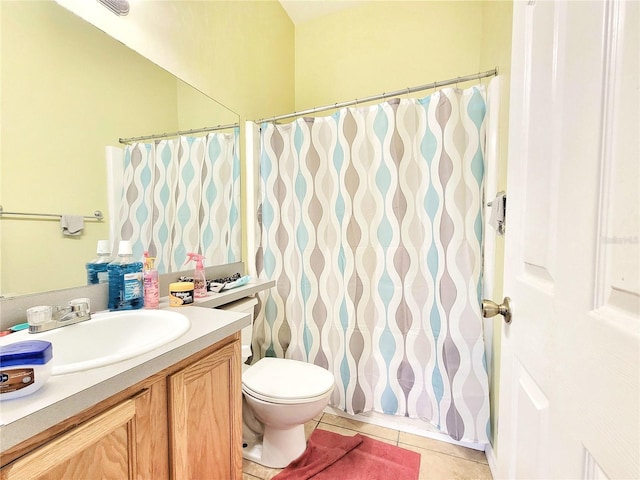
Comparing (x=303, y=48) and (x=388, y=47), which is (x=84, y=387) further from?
(x=303, y=48)

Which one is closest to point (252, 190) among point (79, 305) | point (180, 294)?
point (180, 294)

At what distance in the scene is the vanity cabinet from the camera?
459mm

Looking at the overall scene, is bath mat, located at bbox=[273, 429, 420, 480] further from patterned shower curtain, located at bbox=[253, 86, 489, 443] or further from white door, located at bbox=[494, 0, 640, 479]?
white door, located at bbox=[494, 0, 640, 479]

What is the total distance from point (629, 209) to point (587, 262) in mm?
88

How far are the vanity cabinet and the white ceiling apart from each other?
237cm

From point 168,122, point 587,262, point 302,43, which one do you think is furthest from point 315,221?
point 302,43

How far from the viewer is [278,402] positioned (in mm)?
1145

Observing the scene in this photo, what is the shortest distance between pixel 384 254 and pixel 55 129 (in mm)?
1443

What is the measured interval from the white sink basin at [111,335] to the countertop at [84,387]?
3cm

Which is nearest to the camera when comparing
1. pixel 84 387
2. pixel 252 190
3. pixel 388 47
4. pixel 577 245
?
pixel 577 245

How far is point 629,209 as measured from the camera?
0.93 feet

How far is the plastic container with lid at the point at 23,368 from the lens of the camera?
422mm

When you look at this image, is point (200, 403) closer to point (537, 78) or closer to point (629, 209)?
point (629, 209)

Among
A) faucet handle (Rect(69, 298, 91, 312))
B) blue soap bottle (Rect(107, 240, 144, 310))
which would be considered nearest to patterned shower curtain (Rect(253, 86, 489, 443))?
blue soap bottle (Rect(107, 240, 144, 310))
